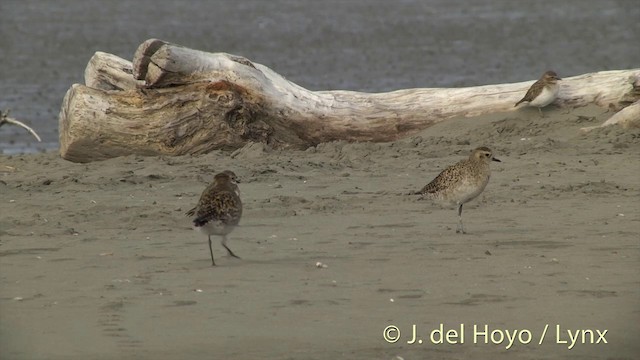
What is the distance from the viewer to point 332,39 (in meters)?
34.1

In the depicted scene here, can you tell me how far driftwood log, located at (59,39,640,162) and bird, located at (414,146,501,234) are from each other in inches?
127

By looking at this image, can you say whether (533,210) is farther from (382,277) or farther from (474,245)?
(382,277)

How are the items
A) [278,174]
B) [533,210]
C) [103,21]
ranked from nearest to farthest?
[533,210], [278,174], [103,21]

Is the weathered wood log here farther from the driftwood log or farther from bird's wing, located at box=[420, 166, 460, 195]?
bird's wing, located at box=[420, 166, 460, 195]

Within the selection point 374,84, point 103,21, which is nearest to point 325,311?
point 374,84

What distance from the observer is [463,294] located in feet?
27.6

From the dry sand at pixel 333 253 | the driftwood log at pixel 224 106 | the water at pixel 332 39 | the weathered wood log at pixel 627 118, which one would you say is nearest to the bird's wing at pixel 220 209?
the dry sand at pixel 333 253

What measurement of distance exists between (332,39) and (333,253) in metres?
24.7

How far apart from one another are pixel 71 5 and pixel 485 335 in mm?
40468

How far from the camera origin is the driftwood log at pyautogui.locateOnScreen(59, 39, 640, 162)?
531 inches

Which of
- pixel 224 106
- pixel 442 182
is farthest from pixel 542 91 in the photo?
pixel 442 182

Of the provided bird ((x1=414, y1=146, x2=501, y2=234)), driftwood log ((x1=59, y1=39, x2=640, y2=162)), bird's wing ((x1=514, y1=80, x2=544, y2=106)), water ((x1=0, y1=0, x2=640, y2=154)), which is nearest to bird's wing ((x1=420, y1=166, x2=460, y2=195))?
bird ((x1=414, y1=146, x2=501, y2=234))

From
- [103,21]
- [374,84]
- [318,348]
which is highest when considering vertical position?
[103,21]

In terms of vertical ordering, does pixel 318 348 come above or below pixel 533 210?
below
